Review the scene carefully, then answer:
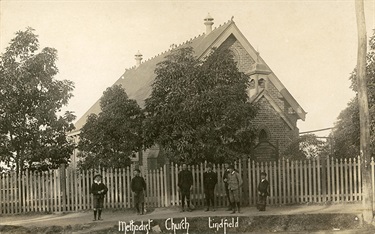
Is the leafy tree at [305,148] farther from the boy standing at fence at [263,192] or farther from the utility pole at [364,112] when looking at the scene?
the utility pole at [364,112]

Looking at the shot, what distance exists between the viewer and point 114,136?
21359 mm

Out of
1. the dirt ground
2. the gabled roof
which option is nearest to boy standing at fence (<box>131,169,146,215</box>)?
the dirt ground

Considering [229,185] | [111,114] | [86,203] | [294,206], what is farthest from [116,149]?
[294,206]

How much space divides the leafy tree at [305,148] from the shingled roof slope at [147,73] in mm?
6837

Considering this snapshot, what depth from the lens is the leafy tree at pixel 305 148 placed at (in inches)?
974

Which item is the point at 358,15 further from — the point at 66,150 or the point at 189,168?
the point at 66,150

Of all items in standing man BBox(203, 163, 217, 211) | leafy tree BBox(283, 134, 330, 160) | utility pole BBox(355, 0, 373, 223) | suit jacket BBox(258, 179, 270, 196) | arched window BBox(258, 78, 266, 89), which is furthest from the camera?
arched window BBox(258, 78, 266, 89)

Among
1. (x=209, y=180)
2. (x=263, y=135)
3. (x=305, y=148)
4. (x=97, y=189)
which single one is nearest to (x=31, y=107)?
(x=97, y=189)

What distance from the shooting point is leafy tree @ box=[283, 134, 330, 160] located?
2473 cm

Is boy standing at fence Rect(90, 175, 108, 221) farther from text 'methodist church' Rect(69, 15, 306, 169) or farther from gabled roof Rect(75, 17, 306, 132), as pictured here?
gabled roof Rect(75, 17, 306, 132)

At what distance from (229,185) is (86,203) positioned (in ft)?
18.2

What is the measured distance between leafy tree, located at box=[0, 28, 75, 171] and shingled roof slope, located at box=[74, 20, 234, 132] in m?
7.08

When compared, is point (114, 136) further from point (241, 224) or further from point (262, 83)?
point (262, 83)

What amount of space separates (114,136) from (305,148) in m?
Result: 11.2
